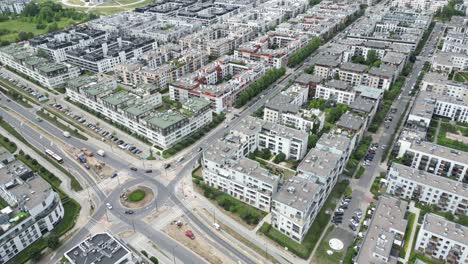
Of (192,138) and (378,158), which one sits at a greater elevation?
(192,138)

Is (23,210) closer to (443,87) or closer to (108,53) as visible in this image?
(108,53)

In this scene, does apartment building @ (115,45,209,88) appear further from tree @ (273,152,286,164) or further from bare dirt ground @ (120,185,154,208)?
tree @ (273,152,286,164)

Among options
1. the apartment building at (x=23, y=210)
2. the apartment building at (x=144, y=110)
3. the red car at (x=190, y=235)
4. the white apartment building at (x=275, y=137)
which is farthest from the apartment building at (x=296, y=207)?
the apartment building at (x=23, y=210)

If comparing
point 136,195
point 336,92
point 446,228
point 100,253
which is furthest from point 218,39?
point 446,228

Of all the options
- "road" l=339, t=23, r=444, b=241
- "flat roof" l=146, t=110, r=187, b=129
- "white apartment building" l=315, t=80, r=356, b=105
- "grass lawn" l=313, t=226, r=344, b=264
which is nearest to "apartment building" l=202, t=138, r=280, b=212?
"grass lawn" l=313, t=226, r=344, b=264

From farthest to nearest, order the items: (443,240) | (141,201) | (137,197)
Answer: (137,197)
(141,201)
(443,240)

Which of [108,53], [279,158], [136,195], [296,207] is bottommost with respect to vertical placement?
[136,195]
